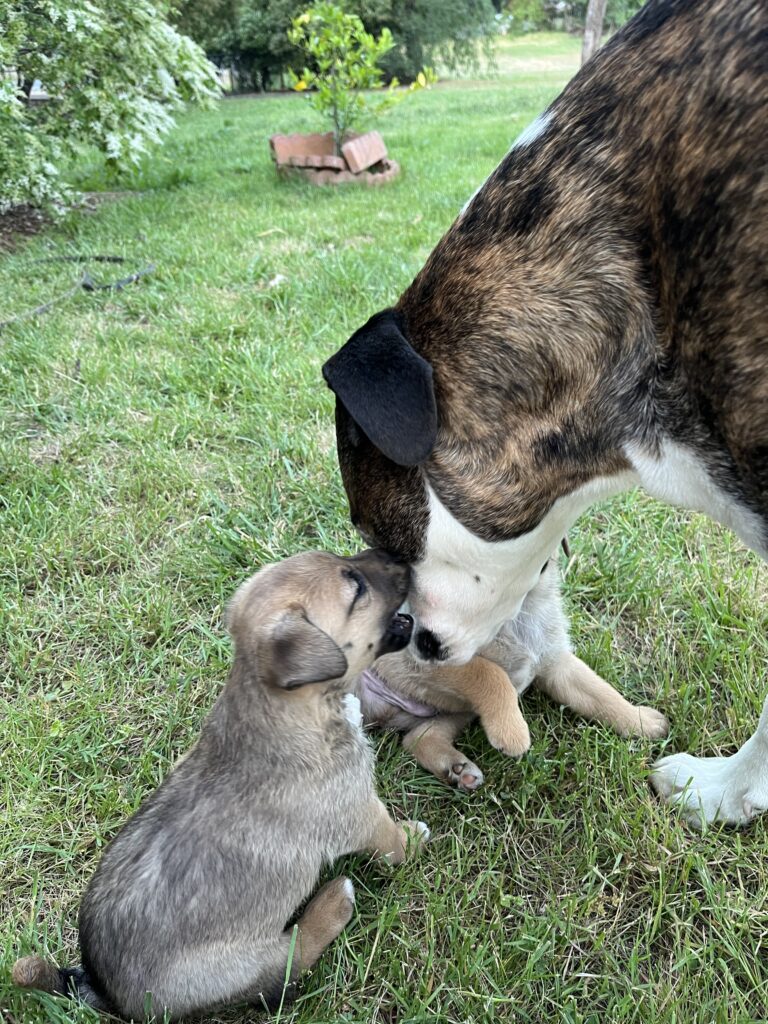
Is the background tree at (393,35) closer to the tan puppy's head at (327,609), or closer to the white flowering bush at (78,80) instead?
the white flowering bush at (78,80)

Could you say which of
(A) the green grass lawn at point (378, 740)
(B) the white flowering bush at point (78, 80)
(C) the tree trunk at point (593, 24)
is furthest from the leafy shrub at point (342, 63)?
(A) the green grass lawn at point (378, 740)

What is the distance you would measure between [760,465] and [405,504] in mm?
897

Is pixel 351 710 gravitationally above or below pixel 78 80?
below

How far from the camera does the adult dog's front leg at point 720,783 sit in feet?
7.45

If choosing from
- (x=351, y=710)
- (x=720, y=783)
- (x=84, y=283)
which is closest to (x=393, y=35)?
(x=84, y=283)

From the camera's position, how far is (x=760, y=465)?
168cm

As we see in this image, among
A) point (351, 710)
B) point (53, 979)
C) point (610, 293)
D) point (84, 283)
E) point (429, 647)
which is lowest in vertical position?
point (53, 979)

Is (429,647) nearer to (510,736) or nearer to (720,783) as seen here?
(510,736)

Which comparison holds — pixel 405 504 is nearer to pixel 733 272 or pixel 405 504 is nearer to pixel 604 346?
pixel 604 346

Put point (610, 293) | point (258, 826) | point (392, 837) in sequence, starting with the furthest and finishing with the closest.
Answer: point (392, 837)
point (258, 826)
point (610, 293)

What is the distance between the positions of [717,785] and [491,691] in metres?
0.71

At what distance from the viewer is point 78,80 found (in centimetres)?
786

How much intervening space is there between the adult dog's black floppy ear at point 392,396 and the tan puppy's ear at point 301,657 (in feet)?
1.63

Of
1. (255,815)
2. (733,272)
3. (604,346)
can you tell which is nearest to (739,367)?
(733,272)
